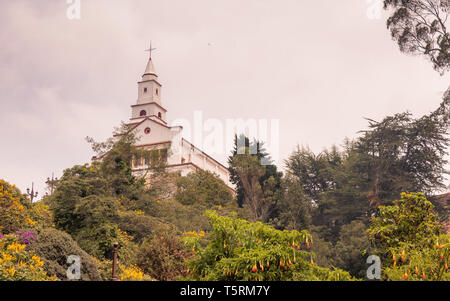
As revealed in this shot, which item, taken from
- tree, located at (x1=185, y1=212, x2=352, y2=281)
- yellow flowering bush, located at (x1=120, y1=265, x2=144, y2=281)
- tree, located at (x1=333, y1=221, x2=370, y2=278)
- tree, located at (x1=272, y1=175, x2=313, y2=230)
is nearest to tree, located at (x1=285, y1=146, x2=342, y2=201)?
tree, located at (x1=272, y1=175, x2=313, y2=230)

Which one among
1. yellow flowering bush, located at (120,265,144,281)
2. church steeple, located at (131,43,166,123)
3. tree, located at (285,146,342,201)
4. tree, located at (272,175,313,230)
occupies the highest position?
church steeple, located at (131,43,166,123)

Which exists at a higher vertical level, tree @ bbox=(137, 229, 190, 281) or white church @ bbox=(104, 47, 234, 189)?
white church @ bbox=(104, 47, 234, 189)

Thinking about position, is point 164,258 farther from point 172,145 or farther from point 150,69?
point 150,69

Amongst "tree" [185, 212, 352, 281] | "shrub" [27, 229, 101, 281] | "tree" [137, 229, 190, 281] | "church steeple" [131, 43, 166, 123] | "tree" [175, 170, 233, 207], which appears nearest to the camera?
"tree" [185, 212, 352, 281]

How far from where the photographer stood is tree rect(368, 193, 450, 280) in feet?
26.2

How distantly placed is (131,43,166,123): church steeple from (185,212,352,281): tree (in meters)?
48.7

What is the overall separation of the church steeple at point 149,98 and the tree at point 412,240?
1876 inches

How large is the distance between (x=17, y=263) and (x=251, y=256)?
7.42m

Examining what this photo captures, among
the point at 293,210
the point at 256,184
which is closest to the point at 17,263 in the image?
the point at 293,210

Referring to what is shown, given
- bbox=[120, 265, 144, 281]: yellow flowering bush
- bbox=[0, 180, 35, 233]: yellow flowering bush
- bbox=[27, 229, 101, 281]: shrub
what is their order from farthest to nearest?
bbox=[0, 180, 35, 233]: yellow flowering bush
bbox=[120, 265, 144, 281]: yellow flowering bush
bbox=[27, 229, 101, 281]: shrub

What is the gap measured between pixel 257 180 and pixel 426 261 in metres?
26.3

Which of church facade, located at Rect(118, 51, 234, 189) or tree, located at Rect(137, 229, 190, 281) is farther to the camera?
church facade, located at Rect(118, 51, 234, 189)

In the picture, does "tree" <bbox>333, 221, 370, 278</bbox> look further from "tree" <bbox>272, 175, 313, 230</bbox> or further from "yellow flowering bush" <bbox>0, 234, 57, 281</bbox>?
"yellow flowering bush" <bbox>0, 234, 57, 281</bbox>
